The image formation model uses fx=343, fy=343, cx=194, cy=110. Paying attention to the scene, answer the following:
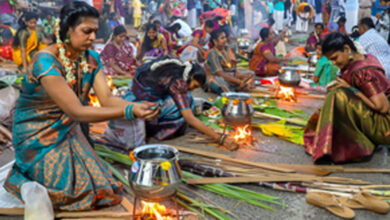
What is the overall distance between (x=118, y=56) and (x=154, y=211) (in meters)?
5.26

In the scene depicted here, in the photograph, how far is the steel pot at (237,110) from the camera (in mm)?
3828

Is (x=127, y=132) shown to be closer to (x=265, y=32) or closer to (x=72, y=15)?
(x=72, y=15)

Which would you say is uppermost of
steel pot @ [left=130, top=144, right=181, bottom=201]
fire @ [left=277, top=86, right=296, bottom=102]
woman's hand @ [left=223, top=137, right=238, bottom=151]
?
steel pot @ [left=130, top=144, right=181, bottom=201]

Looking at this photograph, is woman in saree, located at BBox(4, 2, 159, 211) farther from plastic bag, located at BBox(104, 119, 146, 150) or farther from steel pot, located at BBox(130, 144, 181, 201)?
plastic bag, located at BBox(104, 119, 146, 150)

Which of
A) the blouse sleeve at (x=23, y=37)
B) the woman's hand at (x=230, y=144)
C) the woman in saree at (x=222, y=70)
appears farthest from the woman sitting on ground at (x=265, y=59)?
the blouse sleeve at (x=23, y=37)

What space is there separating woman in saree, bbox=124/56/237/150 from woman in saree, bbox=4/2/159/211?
3.88 feet

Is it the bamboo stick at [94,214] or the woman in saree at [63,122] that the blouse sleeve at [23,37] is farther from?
the bamboo stick at [94,214]

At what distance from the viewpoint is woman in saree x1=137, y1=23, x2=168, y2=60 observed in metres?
7.44

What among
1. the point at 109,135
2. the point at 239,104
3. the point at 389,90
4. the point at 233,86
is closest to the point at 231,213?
the point at 239,104

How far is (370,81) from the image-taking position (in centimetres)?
332

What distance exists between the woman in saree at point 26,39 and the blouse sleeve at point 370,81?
21.3 ft

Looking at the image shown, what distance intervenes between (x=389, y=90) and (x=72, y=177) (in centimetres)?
322

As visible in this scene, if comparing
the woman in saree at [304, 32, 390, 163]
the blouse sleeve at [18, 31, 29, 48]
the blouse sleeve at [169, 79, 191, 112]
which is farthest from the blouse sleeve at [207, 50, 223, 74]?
the blouse sleeve at [18, 31, 29, 48]

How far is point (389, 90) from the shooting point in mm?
3609
